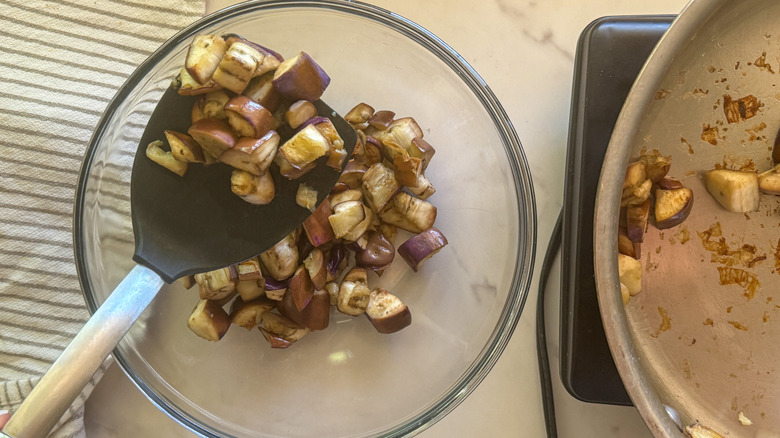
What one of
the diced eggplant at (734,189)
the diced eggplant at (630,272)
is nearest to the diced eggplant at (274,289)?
the diced eggplant at (630,272)

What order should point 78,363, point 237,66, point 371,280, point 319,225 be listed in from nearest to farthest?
point 78,363
point 237,66
point 319,225
point 371,280

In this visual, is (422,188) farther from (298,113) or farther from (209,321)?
(209,321)

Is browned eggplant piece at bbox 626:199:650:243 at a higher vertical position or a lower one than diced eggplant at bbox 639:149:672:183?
lower

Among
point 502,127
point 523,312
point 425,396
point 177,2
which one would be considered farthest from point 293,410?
point 177,2

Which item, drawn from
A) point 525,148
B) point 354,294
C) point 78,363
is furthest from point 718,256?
point 78,363

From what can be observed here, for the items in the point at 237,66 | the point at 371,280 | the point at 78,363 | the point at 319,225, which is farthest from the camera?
the point at 371,280

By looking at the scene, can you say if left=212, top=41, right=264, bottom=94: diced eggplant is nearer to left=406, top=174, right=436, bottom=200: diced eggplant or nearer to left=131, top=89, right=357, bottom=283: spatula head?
left=131, top=89, right=357, bottom=283: spatula head

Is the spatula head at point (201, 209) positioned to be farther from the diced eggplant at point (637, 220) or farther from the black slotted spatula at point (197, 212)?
the diced eggplant at point (637, 220)

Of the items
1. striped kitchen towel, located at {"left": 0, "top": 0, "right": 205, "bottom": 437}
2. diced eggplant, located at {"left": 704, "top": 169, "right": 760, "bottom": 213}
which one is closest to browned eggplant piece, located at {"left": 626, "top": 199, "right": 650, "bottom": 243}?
diced eggplant, located at {"left": 704, "top": 169, "right": 760, "bottom": 213}
